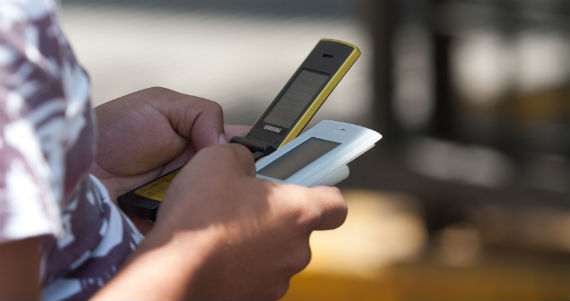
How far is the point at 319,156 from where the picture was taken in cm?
94

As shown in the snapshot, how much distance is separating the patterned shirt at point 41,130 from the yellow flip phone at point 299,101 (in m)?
0.42

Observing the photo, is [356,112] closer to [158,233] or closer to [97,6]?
[97,6]

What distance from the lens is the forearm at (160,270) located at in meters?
0.64

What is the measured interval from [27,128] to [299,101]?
0.63 meters

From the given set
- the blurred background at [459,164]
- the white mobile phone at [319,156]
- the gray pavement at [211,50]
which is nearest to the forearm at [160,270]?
the white mobile phone at [319,156]

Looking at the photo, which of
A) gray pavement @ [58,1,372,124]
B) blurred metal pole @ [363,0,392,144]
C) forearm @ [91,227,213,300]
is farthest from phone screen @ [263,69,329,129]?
gray pavement @ [58,1,372,124]

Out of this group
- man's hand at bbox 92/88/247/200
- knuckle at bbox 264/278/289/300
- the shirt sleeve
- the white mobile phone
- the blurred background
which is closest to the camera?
the shirt sleeve

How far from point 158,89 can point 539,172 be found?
4.30 ft

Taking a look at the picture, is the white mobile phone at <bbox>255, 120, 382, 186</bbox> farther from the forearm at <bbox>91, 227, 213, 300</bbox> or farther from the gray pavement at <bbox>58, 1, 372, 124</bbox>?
the gray pavement at <bbox>58, 1, 372, 124</bbox>

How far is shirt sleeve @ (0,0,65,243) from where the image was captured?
501 millimetres

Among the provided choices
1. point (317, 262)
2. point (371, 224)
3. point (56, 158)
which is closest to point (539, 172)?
point (371, 224)

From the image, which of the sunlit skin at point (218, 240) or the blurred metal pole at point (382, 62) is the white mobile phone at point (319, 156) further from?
the blurred metal pole at point (382, 62)

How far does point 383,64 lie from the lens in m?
2.16

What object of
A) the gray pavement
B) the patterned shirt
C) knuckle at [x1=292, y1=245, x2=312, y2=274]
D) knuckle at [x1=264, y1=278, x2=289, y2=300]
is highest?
the patterned shirt
